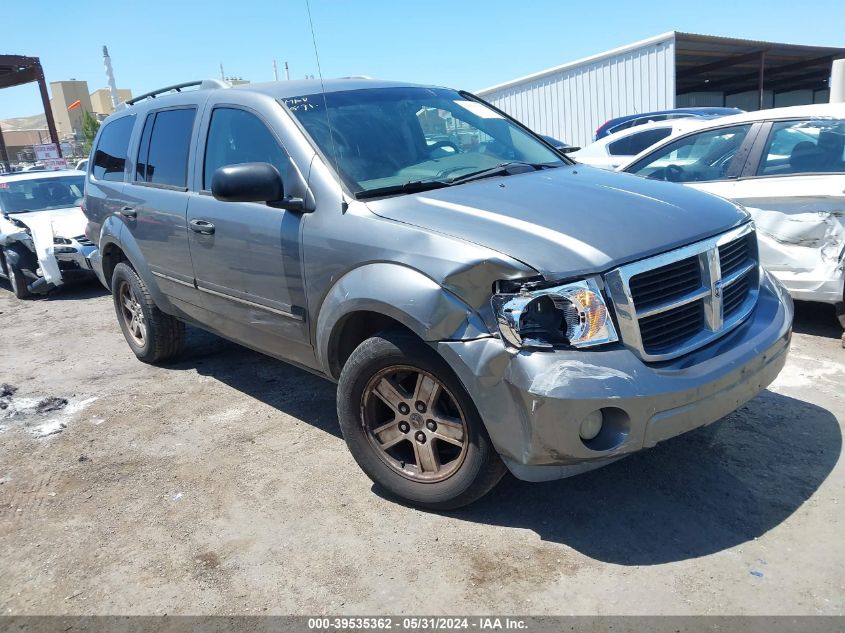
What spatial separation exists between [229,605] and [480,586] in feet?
3.20

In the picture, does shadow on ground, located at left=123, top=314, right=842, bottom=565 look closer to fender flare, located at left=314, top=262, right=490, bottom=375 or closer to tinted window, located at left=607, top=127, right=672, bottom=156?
fender flare, located at left=314, top=262, right=490, bottom=375

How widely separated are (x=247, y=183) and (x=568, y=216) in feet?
5.04

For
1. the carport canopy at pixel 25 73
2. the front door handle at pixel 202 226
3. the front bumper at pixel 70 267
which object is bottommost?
the front bumper at pixel 70 267

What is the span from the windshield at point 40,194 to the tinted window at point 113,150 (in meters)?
4.39

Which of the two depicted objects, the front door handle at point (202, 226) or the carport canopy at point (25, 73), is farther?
the carport canopy at point (25, 73)

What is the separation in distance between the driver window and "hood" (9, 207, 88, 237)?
22.3 ft

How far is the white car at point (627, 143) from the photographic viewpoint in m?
9.52

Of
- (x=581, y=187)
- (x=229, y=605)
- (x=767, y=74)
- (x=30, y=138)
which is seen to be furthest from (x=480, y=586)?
(x=30, y=138)

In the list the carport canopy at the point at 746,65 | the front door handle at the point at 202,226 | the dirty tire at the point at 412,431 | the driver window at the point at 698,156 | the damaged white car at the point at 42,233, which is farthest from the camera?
the carport canopy at the point at 746,65

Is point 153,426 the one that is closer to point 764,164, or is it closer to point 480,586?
point 480,586

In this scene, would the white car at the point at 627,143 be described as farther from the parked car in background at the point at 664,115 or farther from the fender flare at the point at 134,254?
the fender flare at the point at 134,254

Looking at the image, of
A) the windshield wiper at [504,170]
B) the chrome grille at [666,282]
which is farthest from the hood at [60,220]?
the chrome grille at [666,282]

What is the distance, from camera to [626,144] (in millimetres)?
10023

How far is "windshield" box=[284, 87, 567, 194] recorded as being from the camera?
344 cm
